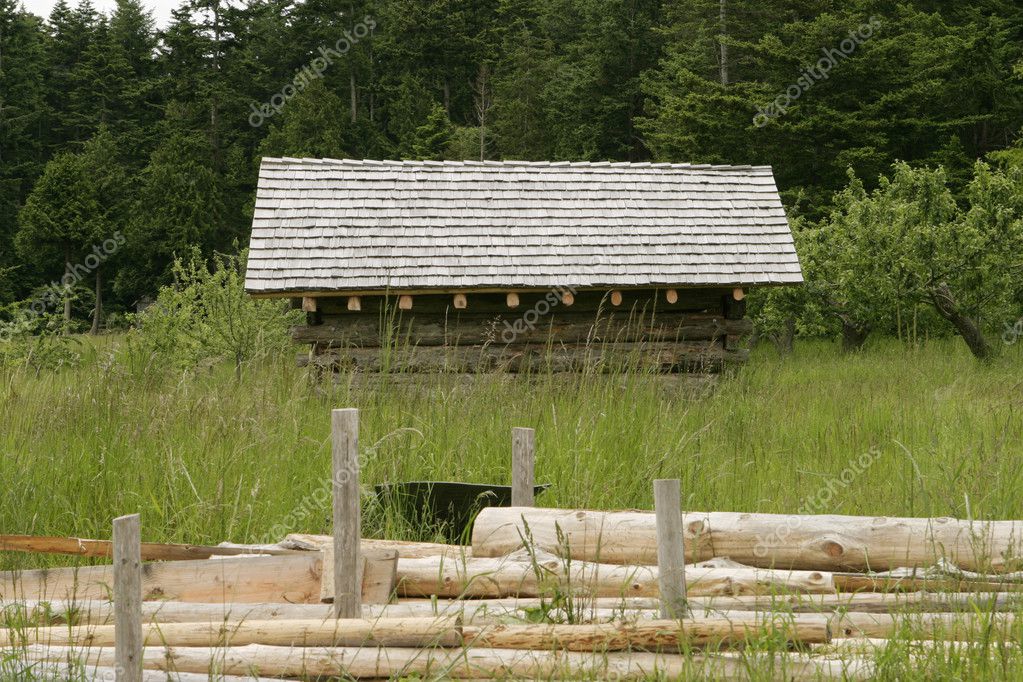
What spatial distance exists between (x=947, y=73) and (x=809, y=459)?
27187 mm

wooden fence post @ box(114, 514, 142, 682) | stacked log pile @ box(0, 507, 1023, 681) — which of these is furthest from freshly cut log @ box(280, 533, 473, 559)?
wooden fence post @ box(114, 514, 142, 682)

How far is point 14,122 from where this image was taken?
44.2 meters

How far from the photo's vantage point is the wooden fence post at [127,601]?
3166mm

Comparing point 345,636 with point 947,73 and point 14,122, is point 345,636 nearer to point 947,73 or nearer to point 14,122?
point 947,73

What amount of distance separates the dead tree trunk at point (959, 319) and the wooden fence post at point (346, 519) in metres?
13.0

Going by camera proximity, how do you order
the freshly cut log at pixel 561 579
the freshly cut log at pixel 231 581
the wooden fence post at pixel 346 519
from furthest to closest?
the freshly cut log at pixel 231 581
the freshly cut log at pixel 561 579
the wooden fence post at pixel 346 519

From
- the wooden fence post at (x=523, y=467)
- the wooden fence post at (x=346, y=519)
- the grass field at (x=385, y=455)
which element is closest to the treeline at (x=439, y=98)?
the grass field at (x=385, y=455)

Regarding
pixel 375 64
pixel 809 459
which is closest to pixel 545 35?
pixel 375 64

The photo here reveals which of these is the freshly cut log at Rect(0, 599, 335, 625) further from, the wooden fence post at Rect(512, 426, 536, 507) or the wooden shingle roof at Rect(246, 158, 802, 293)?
the wooden shingle roof at Rect(246, 158, 802, 293)

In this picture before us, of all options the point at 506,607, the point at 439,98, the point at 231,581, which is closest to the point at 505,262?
the point at 231,581

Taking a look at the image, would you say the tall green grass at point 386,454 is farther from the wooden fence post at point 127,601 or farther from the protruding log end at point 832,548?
the wooden fence post at point 127,601

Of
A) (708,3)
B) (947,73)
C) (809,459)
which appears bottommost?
(809,459)

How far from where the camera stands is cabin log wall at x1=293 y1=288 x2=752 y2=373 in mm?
12648

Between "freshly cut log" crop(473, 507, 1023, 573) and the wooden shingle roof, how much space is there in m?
8.06
